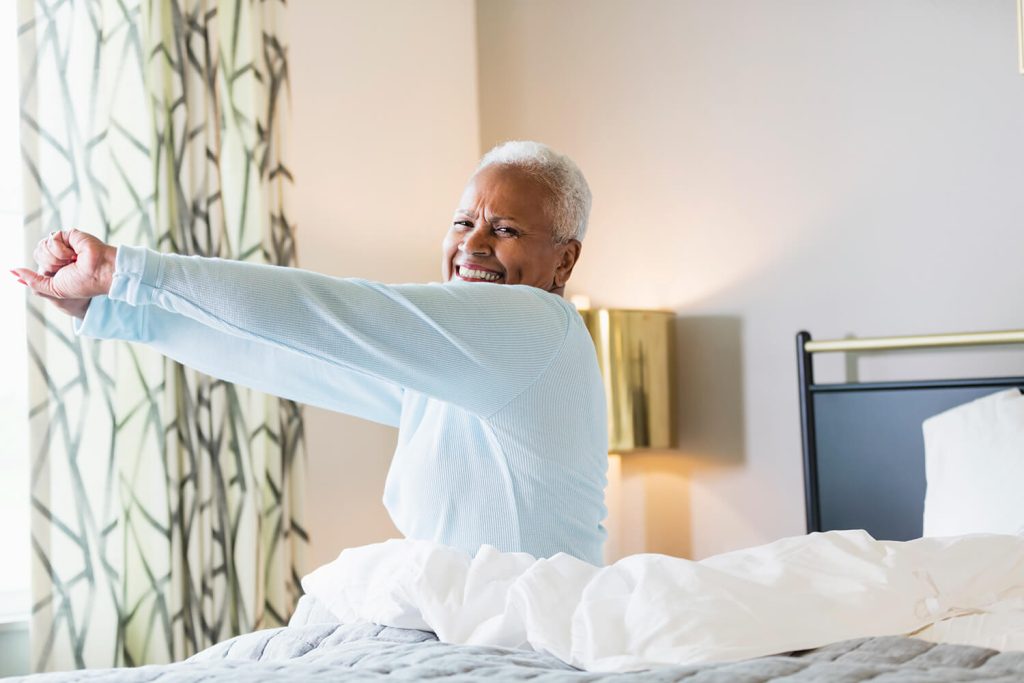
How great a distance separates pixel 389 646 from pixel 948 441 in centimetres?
171

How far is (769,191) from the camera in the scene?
3.13 m

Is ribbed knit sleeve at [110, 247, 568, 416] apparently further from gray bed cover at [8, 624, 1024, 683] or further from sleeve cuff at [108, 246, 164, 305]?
gray bed cover at [8, 624, 1024, 683]

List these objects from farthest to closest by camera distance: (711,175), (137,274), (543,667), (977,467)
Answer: (711,175) → (977,467) → (137,274) → (543,667)

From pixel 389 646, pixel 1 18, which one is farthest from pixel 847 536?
pixel 1 18

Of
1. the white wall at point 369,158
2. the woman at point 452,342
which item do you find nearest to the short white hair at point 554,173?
the woman at point 452,342

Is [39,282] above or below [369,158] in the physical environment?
below

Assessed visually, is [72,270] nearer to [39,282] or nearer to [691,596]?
[39,282]

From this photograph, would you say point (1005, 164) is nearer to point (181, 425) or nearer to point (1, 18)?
point (181, 425)

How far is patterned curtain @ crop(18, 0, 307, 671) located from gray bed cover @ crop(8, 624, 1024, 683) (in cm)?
167

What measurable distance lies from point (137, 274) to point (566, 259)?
74 centimetres

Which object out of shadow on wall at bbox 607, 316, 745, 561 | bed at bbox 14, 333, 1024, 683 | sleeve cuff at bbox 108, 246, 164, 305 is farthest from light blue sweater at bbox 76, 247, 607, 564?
shadow on wall at bbox 607, 316, 745, 561

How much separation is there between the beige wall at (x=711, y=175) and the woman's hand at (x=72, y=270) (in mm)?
2028

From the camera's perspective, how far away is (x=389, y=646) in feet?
3.47

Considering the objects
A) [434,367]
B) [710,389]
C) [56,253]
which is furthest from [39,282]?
[710,389]
